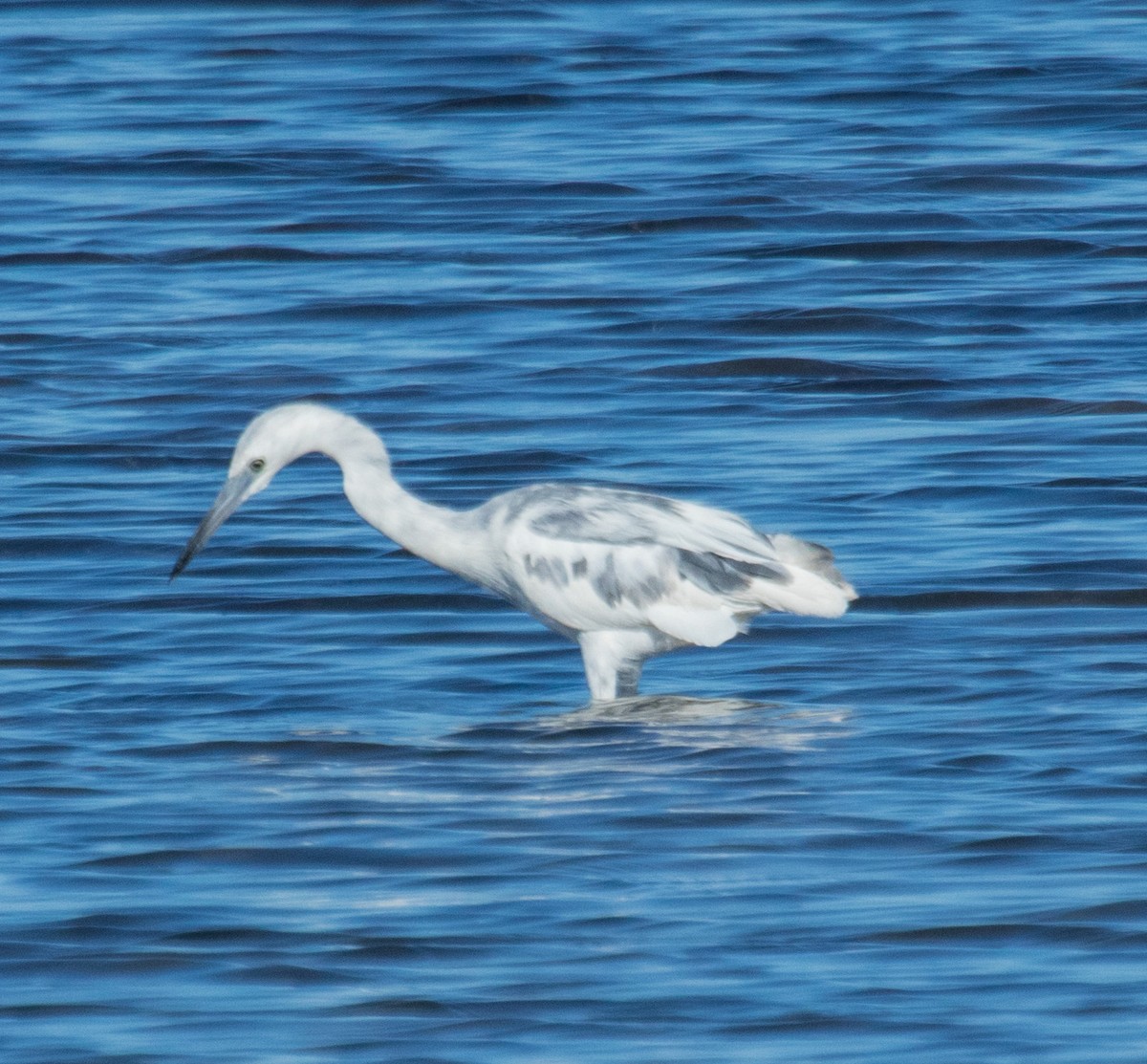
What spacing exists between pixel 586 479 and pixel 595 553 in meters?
2.73

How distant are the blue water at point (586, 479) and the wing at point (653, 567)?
326 millimetres

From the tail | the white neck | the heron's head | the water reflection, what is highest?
the heron's head

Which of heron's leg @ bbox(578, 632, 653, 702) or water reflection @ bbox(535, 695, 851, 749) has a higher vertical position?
heron's leg @ bbox(578, 632, 653, 702)

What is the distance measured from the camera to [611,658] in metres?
8.99

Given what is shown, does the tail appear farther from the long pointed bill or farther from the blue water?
the long pointed bill

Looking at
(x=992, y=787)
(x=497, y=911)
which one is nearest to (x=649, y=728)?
(x=992, y=787)

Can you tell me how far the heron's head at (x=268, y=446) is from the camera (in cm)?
904

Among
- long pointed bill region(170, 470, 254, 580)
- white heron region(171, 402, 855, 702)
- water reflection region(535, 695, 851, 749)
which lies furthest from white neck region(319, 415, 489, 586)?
water reflection region(535, 695, 851, 749)

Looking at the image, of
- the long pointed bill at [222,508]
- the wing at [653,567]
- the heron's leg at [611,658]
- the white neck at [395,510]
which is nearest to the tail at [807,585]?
the wing at [653,567]

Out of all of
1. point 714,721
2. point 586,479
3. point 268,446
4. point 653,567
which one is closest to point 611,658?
point 653,567

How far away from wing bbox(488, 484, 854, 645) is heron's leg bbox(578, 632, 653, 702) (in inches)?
2.5

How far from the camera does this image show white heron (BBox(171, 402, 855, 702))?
28.9ft

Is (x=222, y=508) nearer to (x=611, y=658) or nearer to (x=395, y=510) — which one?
(x=395, y=510)

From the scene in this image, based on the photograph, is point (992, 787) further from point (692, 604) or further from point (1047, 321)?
point (1047, 321)
